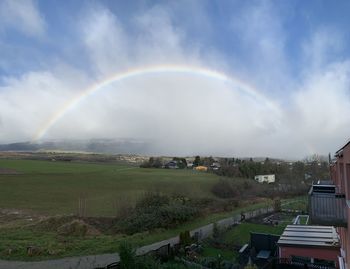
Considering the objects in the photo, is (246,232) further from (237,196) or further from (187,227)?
(237,196)

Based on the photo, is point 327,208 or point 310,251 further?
point 310,251

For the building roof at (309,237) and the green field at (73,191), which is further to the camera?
the green field at (73,191)

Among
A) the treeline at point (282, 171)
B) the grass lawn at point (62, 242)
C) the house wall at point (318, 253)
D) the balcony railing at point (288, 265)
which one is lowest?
the grass lawn at point (62, 242)

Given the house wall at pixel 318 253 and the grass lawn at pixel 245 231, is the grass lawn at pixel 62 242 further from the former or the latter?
the house wall at pixel 318 253

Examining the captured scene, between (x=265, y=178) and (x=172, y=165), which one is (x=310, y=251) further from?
(x=172, y=165)

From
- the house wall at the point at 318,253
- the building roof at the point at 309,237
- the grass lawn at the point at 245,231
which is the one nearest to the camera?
the house wall at the point at 318,253

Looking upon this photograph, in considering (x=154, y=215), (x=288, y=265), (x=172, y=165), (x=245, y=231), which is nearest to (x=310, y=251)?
(x=288, y=265)

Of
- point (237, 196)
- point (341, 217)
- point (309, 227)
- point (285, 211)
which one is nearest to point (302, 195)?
point (237, 196)

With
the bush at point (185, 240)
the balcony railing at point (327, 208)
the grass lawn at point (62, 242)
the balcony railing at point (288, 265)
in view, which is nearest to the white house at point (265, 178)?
the grass lawn at point (62, 242)

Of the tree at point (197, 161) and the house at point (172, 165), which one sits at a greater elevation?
the tree at point (197, 161)
